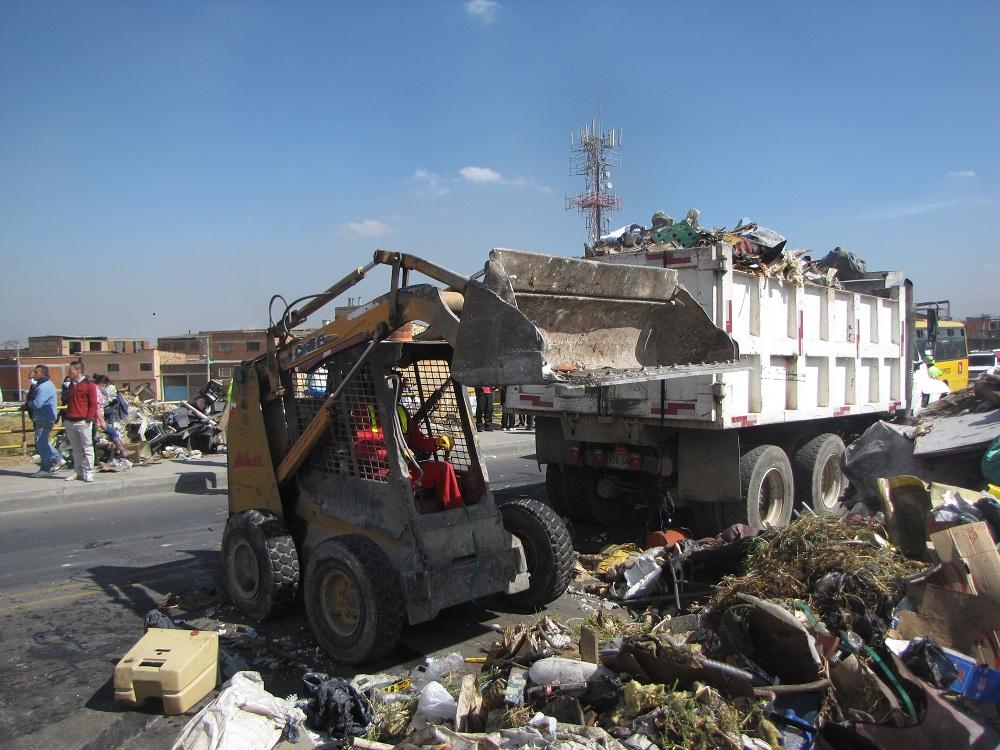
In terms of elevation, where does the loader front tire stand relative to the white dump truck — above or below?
below

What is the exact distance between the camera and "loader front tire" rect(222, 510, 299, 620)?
4.67 m

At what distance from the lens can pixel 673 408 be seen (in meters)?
6.02

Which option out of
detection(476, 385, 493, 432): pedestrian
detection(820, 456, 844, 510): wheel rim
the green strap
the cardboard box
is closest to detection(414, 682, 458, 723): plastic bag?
the green strap

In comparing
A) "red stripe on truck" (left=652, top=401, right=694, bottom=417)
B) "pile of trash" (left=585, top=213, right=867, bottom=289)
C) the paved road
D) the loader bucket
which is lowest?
the paved road

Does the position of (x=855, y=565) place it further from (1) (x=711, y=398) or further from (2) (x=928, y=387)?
(2) (x=928, y=387)

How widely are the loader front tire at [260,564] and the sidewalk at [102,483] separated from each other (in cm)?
441

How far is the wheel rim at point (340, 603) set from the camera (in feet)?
13.6

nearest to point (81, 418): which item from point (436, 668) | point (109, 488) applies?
point (109, 488)

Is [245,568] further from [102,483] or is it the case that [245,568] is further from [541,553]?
[102,483]

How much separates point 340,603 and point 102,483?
290 inches

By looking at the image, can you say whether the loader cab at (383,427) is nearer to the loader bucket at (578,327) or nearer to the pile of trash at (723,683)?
the loader bucket at (578,327)

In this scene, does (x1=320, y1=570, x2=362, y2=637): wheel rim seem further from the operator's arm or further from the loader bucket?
the loader bucket

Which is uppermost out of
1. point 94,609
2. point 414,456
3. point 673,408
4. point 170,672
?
point 673,408

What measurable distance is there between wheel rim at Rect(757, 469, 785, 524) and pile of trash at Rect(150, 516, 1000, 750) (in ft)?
7.65
